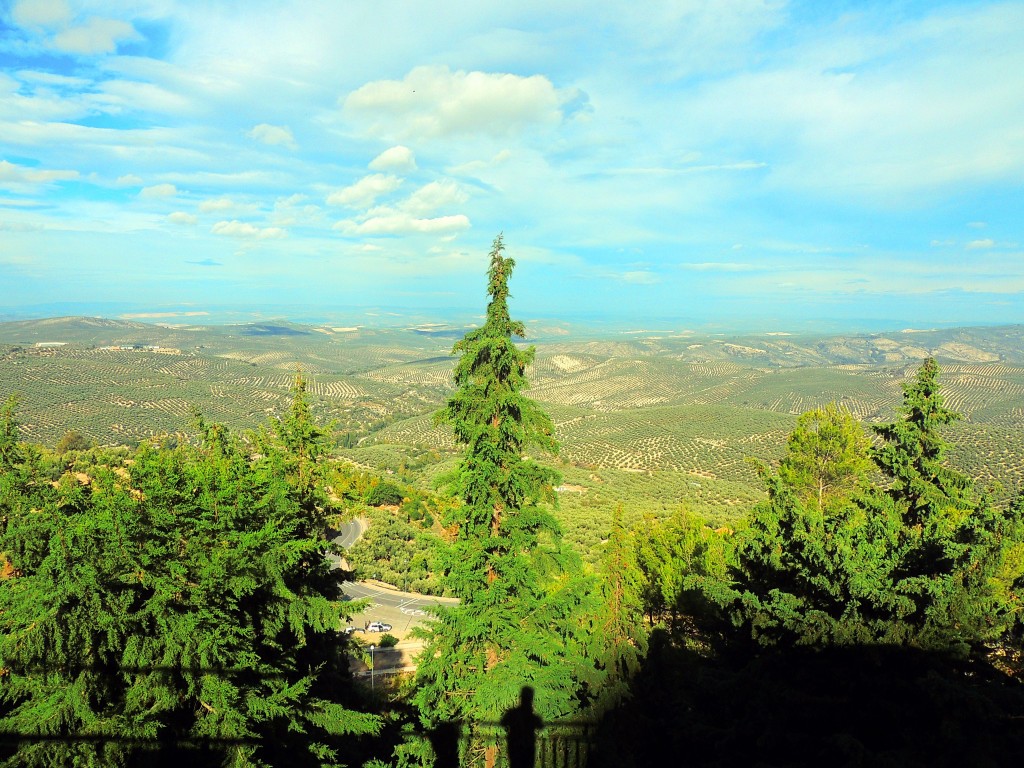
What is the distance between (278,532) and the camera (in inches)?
380

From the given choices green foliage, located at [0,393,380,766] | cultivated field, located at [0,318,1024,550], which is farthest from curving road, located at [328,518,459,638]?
green foliage, located at [0,393,380,766]

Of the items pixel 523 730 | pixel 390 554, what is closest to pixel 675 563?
pixel 523 730

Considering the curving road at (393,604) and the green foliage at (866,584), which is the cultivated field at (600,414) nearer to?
the green foliage at (866,584)

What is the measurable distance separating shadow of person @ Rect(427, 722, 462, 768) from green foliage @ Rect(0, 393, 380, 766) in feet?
5.05

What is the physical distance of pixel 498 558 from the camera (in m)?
8.86

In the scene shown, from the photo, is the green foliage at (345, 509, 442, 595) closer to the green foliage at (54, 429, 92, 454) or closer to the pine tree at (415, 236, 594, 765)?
the pine tree at (415, 236, 594, 765)

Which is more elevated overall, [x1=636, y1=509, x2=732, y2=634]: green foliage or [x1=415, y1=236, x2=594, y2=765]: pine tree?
[x1=415, y1=236, x2=594, y2=765]: pine tree

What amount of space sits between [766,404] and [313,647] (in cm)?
13276

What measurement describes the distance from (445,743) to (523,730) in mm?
1624

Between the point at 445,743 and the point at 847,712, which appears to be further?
the point at 445,743

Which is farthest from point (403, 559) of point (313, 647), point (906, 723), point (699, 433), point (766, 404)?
point (766, 404)

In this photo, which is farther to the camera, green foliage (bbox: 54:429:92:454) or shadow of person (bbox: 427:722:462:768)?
green foliage (bbox: 54:429:92:454)

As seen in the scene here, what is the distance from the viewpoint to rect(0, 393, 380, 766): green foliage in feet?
23.9

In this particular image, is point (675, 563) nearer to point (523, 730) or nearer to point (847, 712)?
point (523, 730)
